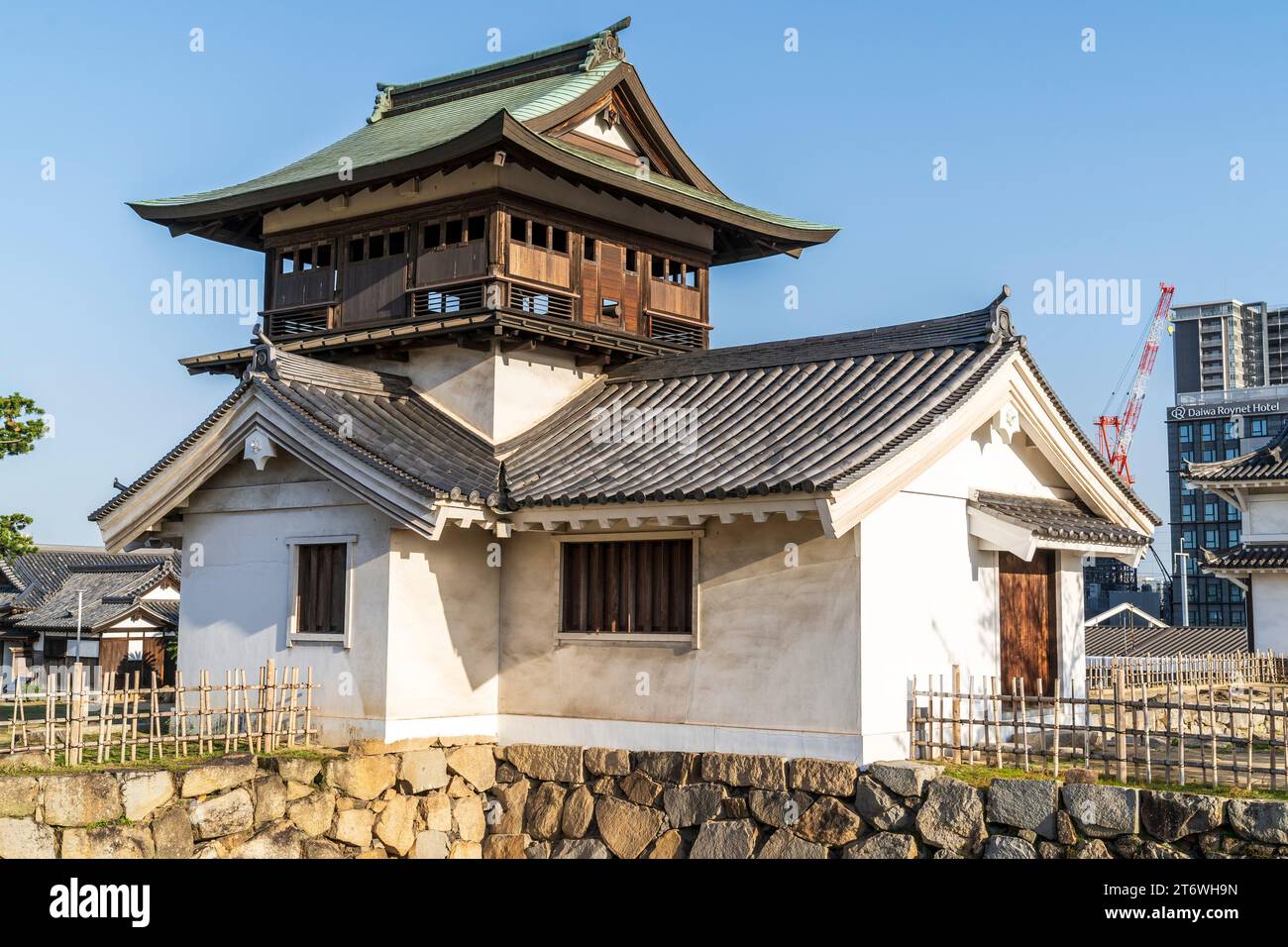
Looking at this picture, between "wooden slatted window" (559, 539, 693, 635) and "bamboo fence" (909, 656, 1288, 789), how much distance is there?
10.8ft

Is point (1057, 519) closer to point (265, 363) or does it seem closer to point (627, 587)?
point (627, 587)

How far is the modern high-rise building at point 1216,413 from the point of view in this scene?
117 meters

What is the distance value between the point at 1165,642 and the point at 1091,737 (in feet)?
118

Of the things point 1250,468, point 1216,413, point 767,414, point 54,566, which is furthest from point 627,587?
point 1216,413

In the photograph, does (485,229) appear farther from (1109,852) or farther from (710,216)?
(1109,852)

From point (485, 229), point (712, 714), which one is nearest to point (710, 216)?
point (485, 229)

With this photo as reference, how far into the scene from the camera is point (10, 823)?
13242 millimetres

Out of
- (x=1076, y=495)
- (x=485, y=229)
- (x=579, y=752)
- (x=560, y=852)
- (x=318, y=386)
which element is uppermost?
(x=485, y=229)

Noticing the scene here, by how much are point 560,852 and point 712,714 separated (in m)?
2.77

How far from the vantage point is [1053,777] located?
48.4 ft

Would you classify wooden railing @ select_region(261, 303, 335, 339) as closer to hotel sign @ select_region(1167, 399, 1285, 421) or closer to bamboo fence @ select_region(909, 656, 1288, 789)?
bamboo fence @ select_region(909, 656, 1288, 789)

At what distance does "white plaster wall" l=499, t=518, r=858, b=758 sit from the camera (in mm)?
15977

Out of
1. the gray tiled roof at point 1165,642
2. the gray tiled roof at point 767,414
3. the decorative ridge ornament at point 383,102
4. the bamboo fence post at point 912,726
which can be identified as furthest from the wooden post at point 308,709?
the gray tiled roof at point 1165,642

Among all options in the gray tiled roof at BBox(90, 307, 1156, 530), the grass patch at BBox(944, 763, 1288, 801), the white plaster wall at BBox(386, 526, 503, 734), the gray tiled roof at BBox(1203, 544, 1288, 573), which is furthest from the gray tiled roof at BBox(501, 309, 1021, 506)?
the gray tiled roof at BBox(1203, 544, 1288, 573)
